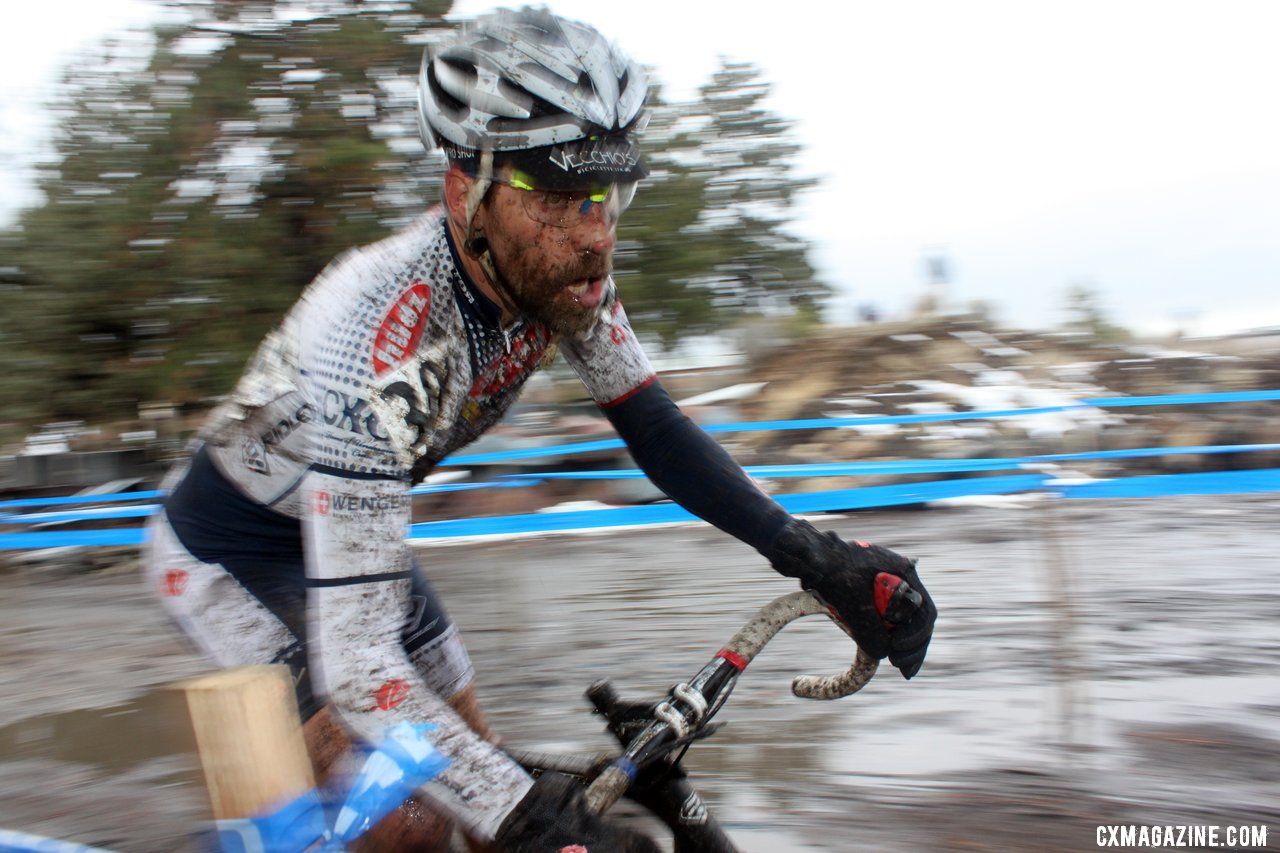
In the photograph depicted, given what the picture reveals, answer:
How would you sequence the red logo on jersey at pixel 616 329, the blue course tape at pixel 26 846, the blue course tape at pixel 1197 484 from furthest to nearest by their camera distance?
the blue course tape at pixel 1197 484 < the red logo on jersey at pixel 616 329 < the blue course tape at pixel 26 846

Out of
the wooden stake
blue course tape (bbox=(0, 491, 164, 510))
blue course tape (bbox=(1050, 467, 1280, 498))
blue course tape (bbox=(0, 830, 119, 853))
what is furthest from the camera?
blue course tape (bbox=(0, 491, 164, 510))

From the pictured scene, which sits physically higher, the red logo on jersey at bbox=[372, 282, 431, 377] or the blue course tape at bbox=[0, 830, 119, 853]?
the red logo on jersey at bbox=[372, 282, 431, 377]

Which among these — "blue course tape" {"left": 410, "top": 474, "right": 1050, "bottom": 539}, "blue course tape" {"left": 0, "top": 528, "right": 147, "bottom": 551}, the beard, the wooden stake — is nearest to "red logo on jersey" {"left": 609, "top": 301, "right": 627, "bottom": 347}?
the beard

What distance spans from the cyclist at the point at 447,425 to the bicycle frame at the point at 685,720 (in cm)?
9

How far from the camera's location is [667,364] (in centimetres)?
1262

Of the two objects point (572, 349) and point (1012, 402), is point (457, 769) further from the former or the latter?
point (1012, 402)

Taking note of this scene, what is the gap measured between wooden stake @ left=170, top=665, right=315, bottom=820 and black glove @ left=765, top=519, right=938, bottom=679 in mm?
1027

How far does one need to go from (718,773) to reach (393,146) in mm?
8103

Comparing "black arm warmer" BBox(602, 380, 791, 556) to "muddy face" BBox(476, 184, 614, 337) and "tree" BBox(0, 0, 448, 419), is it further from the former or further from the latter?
"tree" BBox(0, 0, 448, 419)

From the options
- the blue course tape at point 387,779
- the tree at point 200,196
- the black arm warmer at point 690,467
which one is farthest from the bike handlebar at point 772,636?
the tree at point 200,196

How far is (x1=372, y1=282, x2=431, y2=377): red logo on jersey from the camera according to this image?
1.79 m

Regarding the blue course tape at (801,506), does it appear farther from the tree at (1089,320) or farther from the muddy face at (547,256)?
the tree at (1089,320)

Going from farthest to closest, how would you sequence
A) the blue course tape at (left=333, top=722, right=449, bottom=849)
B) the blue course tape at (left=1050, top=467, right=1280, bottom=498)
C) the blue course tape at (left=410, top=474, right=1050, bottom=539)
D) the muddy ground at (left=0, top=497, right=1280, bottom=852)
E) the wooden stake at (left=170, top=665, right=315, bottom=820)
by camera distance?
the blue course tape at (left=410, top=474, right=1050, bottom=539) < the blue course tape at (left=1050, top=467, right=1280, bottom=498) < the muddy ground at (left=0, top=497, right=1280, bottom=852) < the blue course tape at (left=333, top=722, right=449, bottom=849) < the wooden stake at (left=170, top=665, right=315, bottom=820)

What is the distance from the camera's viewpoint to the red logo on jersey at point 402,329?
5.87 ft
